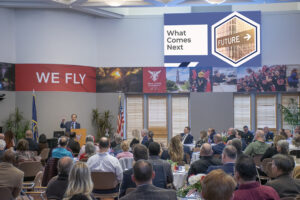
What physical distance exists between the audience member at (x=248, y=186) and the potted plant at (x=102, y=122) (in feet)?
45.5

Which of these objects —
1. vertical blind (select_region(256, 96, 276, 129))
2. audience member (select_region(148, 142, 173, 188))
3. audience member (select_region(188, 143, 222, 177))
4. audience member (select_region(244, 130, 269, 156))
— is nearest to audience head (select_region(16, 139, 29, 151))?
audience member (select_region(148, 142, 173, 188))

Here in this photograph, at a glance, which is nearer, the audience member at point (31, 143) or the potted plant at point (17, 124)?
the audience member at point (31, 143)

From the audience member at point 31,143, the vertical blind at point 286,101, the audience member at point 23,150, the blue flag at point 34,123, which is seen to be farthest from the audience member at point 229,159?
the vertical blind at point 286,101

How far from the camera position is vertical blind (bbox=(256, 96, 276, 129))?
17641 millimetres

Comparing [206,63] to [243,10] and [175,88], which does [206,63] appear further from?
[243,10]

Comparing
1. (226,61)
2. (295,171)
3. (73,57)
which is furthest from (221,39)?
(295,171)

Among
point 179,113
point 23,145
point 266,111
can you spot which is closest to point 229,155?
point 23,145

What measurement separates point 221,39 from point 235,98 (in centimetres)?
253

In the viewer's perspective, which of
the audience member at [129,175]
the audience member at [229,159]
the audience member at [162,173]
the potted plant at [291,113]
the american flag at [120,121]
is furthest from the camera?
the potted plant at [291,113]

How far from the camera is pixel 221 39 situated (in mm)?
17281

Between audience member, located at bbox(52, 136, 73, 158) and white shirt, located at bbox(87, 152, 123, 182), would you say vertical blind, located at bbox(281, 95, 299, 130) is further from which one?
white shirt, located at bbox(87, 152, 123, 182)

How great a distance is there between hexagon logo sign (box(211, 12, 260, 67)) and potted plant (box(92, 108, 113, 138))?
5.12 metres

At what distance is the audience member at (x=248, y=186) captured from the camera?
11.9 feet

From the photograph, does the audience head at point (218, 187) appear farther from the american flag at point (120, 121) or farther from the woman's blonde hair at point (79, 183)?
the american flag at point (120, 121)
